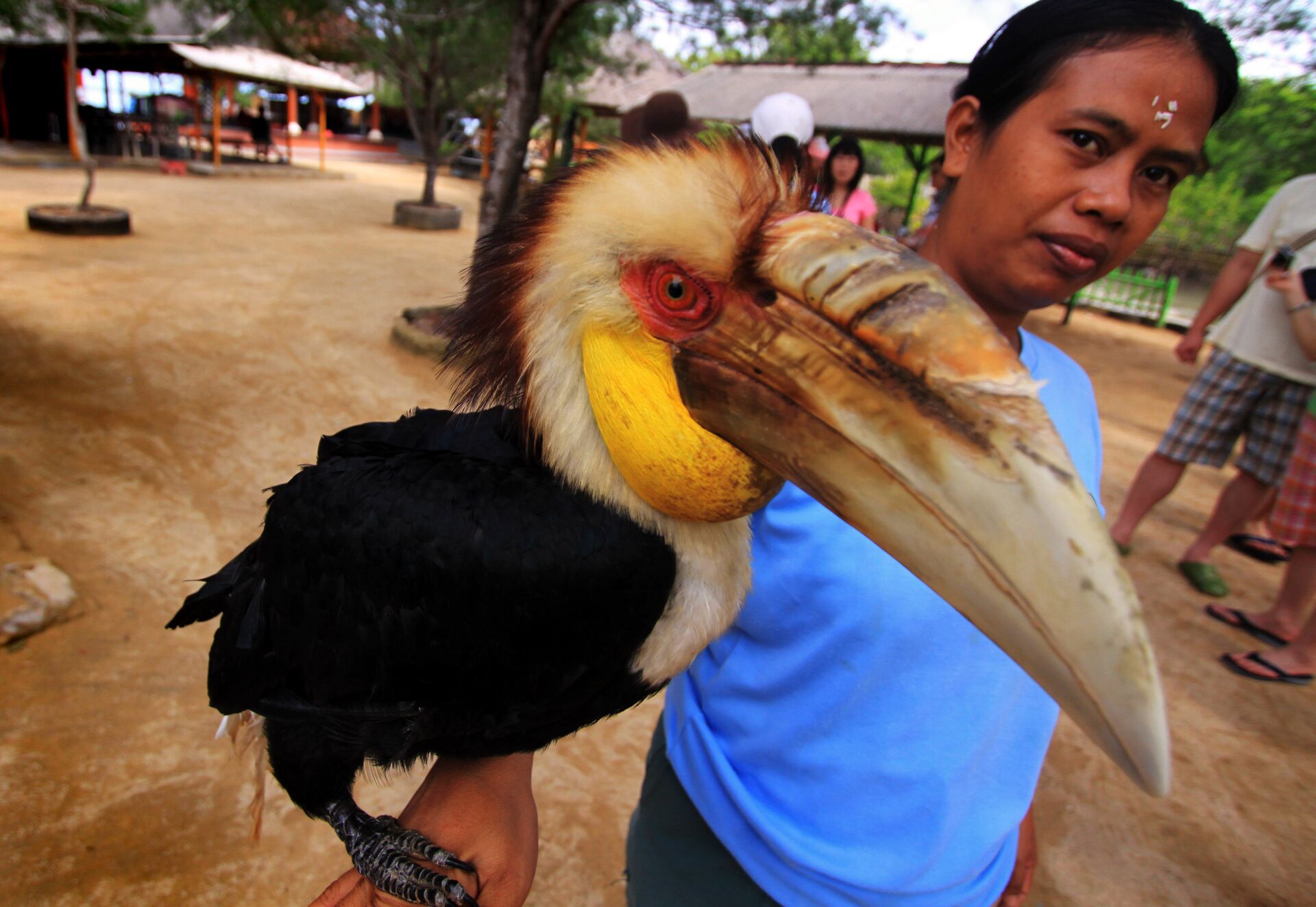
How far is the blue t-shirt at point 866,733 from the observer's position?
1.19 m

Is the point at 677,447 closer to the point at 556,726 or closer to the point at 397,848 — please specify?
the point at 556,726

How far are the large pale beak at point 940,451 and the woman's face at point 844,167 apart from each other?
4856mm

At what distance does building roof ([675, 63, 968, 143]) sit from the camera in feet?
33.8

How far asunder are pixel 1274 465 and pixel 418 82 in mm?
13757

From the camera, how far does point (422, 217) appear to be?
1405 cm

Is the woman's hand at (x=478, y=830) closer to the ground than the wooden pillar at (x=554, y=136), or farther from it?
closer to the ground

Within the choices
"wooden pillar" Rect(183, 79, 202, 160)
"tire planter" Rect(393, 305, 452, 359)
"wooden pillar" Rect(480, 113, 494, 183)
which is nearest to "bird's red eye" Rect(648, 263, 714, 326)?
"tire planter" Rect(393, 305, 452, 359)

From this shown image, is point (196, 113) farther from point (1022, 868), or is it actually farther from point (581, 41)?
point (1022, 868)

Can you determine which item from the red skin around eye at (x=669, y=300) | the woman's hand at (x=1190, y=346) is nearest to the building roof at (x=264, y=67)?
the woman's hand at (x=1190, y=346)

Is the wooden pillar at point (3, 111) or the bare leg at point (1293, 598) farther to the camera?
the wooden pillar at point (3, 111)

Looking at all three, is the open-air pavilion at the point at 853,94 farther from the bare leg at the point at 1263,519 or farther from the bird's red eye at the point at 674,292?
the bird's red eye at the point at 674,292

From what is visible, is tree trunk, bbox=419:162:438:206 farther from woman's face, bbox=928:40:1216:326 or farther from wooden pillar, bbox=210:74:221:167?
woman's face, bbox=928:40:1216:326

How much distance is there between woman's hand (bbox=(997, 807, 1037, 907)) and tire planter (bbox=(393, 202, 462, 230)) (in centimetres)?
1456

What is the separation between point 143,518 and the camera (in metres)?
3.84
